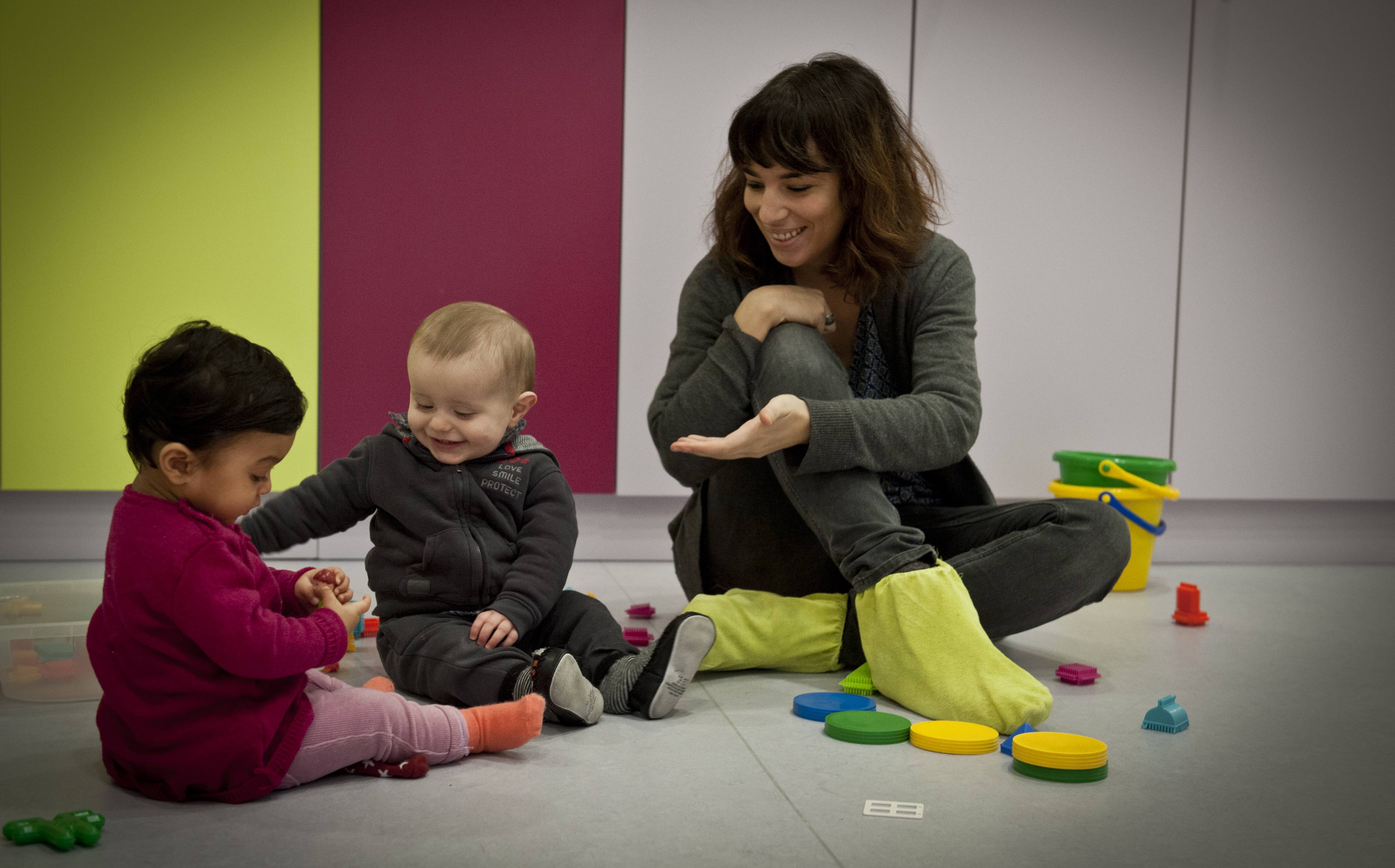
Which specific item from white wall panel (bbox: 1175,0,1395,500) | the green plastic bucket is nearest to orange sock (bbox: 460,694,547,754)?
the green plastic bucket

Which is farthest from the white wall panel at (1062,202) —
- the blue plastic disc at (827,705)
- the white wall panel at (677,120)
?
Result: the blue plastic disc at (827,705)

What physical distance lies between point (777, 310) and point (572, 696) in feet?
1.74

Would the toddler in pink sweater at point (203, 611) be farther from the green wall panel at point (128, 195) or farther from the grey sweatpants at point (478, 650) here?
the green wall panel at point (128, 195)

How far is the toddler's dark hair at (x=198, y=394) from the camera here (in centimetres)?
97

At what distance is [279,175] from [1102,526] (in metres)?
1.55

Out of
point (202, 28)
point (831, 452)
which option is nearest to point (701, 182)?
point (202, 28)

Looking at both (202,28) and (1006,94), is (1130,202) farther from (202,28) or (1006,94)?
(202,28)

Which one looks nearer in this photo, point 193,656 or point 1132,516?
point 193,656

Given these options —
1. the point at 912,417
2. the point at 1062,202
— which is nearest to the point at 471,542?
the point at 912,417

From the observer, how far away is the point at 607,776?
1118 millimetres

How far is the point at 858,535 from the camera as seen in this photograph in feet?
4.49

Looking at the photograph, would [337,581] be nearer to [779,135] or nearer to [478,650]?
[478,650]

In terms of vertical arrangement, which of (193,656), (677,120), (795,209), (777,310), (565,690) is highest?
(677,120)

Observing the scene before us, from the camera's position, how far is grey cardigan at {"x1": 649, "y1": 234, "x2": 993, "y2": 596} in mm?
1356
